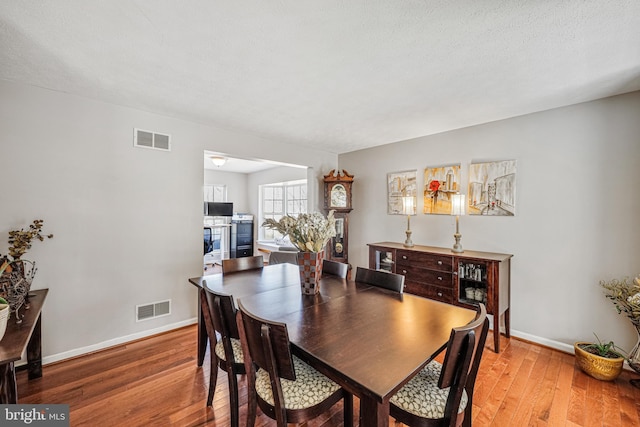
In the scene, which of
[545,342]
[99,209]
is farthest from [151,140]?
[545,342]

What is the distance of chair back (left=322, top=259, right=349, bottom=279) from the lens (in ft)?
8.13

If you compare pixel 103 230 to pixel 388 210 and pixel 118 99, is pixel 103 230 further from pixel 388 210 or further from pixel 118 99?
pixel 388 210

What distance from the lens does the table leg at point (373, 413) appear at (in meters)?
1.03

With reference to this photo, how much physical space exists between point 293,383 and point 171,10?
201 cm

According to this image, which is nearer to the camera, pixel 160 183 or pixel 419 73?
pixel 419 73

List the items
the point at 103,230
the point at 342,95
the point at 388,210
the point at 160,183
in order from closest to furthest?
the point at 342,95 < the point at 103,230 < the point at 160,183 < the point at 388,210

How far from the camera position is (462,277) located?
2969 millimetres

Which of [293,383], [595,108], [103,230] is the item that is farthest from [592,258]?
[103,230]

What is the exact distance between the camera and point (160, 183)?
118 inches

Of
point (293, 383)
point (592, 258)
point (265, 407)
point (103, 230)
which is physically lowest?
point (265, 407)

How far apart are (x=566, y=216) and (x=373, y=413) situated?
9.33 feet

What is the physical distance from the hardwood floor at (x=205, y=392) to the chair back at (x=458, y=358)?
92cm

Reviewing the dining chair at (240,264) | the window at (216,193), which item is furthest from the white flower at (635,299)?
the window at (216,193)

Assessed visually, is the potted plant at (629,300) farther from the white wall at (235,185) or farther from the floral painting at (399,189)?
the white wall at (235,185)
